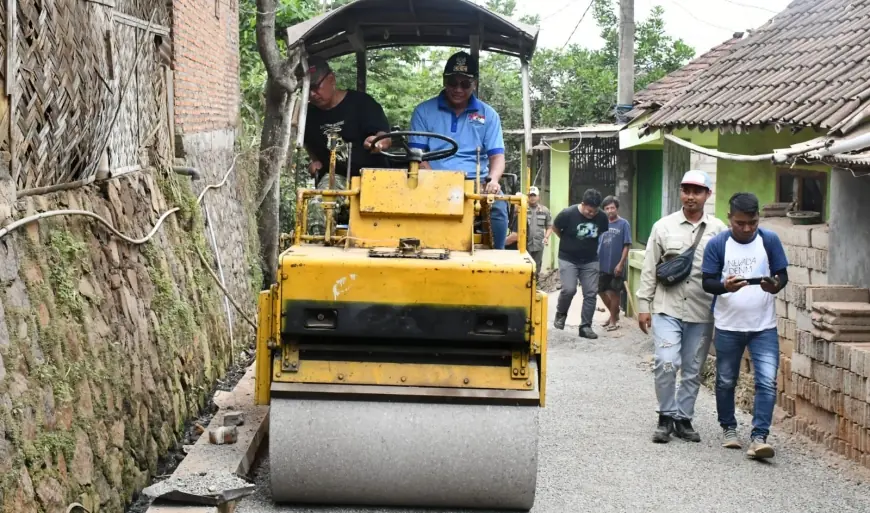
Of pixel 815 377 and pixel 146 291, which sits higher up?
pixel 146 291

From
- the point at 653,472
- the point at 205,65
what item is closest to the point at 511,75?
the point at 205,65

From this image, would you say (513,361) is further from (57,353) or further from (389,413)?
(57,353)

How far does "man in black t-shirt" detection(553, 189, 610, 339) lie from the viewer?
49.2ft

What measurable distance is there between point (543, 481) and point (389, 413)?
156cm

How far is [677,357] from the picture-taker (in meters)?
8.63

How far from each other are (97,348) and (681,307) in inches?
168

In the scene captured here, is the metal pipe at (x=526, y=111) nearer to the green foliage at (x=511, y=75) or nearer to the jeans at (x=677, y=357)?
the jeans at (x=677, y=357)

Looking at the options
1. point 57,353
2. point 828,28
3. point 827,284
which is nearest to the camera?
point 57,353

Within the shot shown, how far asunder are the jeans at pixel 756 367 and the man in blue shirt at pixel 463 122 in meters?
2.08

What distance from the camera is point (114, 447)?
21.1 feet

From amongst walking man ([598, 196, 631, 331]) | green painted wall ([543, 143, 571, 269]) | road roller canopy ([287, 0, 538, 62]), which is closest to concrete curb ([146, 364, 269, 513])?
road roller canopy ([287, 0, 538, 62])

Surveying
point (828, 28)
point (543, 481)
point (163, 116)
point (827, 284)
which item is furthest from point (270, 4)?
point (543, 481)

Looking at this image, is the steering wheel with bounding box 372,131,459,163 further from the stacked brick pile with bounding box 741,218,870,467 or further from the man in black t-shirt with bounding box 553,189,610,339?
the man in black t-shirt with bounding box 553,189,610,339

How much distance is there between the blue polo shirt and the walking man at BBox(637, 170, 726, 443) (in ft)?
4.60
